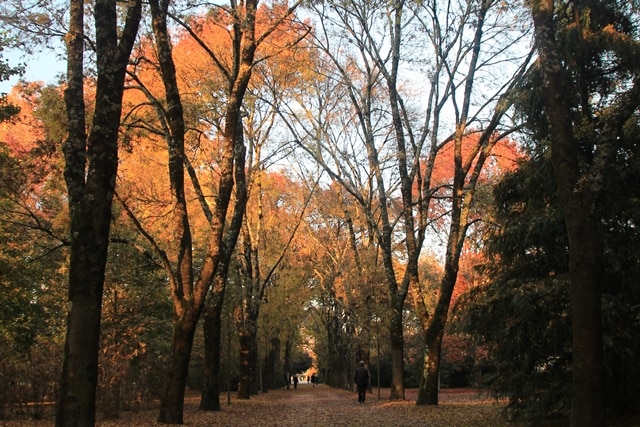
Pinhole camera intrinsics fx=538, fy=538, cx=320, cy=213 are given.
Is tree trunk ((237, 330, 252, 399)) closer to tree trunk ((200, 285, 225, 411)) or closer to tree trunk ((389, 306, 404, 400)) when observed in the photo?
tree trunk ((200, 285, 225, 411))

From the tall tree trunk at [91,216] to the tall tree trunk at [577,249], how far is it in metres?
5.57

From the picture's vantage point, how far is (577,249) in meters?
Result: 6.49

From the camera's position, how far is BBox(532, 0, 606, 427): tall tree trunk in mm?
6152

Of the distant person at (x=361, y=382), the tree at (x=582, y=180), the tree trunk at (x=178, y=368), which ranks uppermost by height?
the tree at (x=582, y=180)

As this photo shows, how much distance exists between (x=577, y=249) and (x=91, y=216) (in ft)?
19.1

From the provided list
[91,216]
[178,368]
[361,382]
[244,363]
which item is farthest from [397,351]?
[91,216]

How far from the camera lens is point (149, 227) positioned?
16.2 meters

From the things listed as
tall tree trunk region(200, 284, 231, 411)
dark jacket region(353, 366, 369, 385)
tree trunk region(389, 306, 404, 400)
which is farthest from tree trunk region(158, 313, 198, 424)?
dark jacket region(353, 366, 369, 385)

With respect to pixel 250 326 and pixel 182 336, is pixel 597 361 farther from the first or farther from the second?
pixel 250 326

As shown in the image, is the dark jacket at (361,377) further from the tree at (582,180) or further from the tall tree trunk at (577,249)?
the tall tree trunk at (577,249)

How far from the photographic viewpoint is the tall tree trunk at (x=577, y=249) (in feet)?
20.2

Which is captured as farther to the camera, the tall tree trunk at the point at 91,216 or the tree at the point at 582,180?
the tree at the point at 582,180

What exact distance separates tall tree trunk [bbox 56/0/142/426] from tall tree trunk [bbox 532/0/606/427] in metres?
5.57

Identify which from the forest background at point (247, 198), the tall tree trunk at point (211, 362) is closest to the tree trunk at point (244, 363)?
the forest background at point (247, 198)
